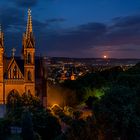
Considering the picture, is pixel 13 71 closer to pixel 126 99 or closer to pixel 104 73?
pixel 126 99

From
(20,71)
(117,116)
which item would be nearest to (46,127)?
(117,116)

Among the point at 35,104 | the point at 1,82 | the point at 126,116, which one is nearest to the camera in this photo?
the point at 126,116

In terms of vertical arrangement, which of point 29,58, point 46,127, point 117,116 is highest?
point 29,58

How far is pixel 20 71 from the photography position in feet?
Result: 206

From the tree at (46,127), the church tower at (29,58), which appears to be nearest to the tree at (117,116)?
the tree at (46,127)

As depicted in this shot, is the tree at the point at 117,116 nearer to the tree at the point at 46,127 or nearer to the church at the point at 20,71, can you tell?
the tree at the point at 46,127

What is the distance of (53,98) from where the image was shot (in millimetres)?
71188

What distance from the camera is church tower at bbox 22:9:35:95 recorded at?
204 ft

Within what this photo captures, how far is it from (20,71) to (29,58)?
209 cm

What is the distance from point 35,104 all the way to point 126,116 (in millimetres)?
28876

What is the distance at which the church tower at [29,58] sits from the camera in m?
62.2

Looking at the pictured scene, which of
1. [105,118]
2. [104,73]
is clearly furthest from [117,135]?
[104,73]

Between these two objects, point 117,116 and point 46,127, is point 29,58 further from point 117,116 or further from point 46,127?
point 117,116

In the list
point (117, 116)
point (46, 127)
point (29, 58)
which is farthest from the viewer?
point (29, 58)
